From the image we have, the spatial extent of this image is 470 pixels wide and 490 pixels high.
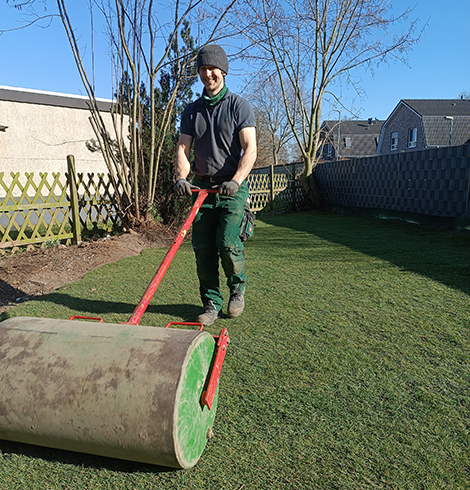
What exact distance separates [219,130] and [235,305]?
1.32 metres

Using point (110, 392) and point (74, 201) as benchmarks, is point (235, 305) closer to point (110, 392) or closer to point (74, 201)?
point (110, 392)

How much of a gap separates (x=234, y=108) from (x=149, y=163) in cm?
461

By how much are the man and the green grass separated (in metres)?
0.46

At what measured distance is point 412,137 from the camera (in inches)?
1382

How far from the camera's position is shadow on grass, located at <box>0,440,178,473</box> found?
1744 mm

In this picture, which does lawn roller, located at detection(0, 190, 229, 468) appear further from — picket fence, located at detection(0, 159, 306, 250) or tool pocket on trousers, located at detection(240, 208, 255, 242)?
picket fence, located at detection(0, 159, 306, 250)

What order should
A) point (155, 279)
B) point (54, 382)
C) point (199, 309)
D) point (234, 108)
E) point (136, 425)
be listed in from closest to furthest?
point (136, 425)
point (54, 382)
point (155, 279)
point (234, 108)
point (199, 309)

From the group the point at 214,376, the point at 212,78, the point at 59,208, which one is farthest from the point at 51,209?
the point at 214,376

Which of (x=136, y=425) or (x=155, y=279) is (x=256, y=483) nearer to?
(x=136, y=425)

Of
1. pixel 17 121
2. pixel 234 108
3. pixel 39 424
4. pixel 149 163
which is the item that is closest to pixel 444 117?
pixel 17 121

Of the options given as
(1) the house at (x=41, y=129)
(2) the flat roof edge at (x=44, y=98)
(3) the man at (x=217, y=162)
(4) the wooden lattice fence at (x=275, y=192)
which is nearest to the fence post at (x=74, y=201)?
(3) the man at (x=217, y=162)

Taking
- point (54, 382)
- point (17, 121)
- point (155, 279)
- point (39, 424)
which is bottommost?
point (39, 424)

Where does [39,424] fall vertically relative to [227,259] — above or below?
below

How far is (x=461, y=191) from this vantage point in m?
7.45
